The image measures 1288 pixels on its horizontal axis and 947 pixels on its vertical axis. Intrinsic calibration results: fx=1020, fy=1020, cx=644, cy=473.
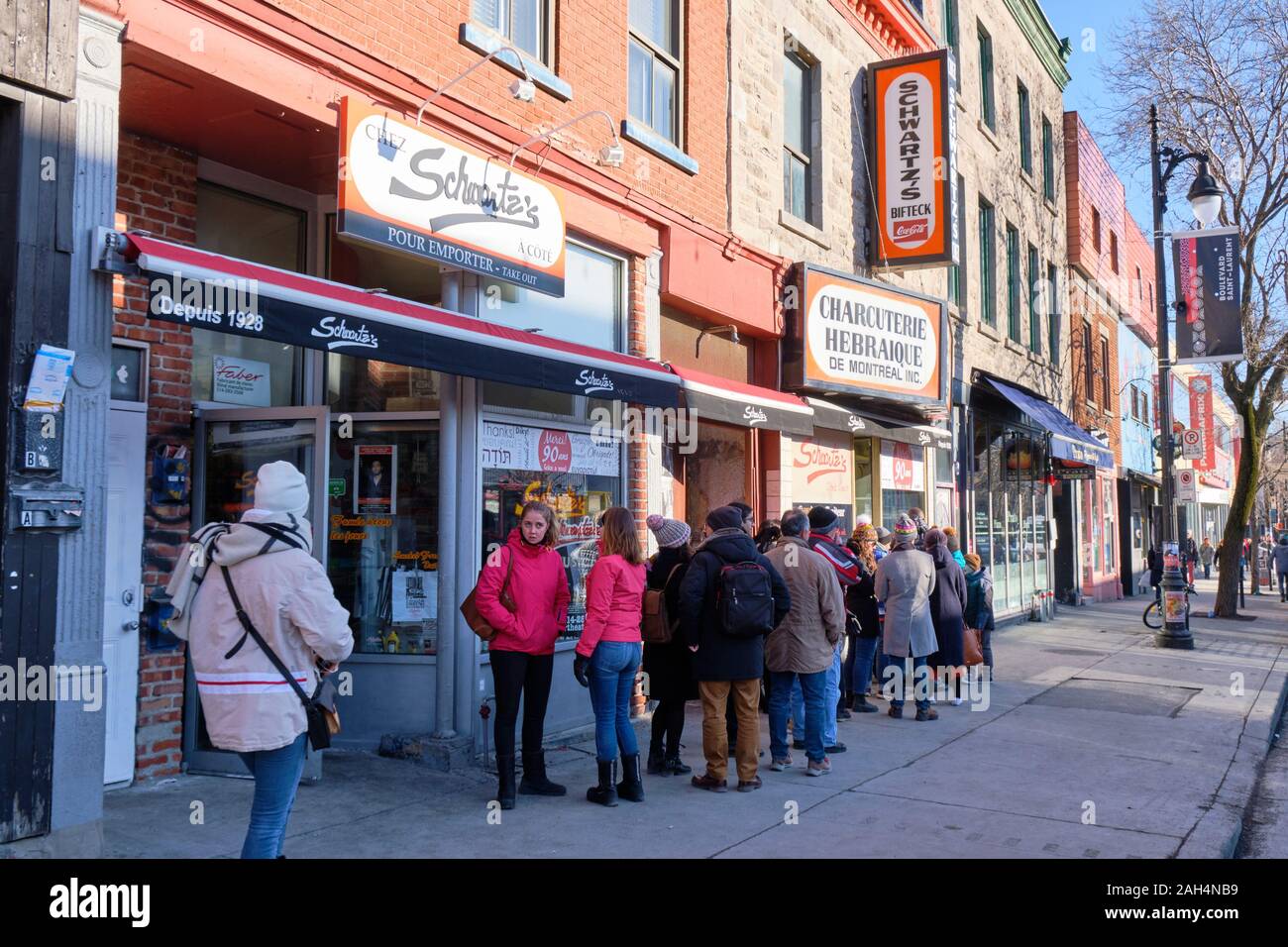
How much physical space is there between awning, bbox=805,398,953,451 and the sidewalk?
11.4ft

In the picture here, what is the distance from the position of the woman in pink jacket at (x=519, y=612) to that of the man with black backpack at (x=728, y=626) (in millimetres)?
902

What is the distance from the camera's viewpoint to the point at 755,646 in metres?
6.61

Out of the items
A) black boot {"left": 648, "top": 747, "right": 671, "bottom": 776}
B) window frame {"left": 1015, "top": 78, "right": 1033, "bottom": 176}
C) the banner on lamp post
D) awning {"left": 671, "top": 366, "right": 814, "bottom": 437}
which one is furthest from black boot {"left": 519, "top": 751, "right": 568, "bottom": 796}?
window frame {"left": 1015, "top": 78, "right": 1033, "bottom": 176}

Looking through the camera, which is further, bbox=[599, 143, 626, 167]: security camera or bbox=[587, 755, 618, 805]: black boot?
bbox=[599, 143, 626, 167]: security camera

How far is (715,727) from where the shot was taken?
6.63 meters

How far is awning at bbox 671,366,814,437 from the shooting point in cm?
886

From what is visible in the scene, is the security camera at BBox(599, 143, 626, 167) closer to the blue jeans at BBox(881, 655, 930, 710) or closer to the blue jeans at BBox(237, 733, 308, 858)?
the blue jeans at BBox(881, 655, 930, 710)

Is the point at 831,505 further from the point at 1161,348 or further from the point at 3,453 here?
the point at 3,453

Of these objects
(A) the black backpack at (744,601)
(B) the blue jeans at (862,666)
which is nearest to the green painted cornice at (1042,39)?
(B) the blue jeans at (862,666)

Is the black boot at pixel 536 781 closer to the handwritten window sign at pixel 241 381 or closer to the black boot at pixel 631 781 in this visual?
the black boot at pixel 631 781

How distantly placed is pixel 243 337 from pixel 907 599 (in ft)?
19.3

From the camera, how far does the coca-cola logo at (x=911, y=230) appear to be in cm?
1320

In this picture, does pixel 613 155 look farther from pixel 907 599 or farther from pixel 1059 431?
pixel 1059 431

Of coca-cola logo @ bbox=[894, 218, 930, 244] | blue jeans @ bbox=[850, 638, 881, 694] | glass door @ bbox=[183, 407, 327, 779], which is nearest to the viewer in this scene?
glass door @ bbox=[183, 407, 327, 779]
